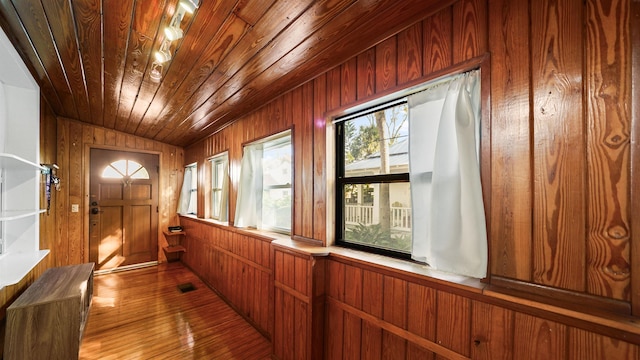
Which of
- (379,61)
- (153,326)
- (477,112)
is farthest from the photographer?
(153,326)

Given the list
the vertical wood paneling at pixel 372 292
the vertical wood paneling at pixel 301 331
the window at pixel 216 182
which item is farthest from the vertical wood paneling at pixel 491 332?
the window at pixel 216 182

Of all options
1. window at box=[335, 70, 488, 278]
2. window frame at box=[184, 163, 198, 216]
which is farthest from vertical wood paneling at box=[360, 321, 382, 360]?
window frame at box=[184, 163, 198, 216]

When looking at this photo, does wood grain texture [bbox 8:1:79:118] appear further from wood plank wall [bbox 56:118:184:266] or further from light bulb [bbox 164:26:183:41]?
wood plank wall [bbox 56:118:184:266]

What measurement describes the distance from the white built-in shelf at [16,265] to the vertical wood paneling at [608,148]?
2622mm

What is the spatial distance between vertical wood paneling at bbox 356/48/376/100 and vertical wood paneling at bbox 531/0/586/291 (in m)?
0.77

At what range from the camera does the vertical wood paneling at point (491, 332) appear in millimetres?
970

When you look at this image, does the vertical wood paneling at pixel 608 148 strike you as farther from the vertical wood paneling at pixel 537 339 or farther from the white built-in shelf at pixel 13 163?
the white built-in shelf at pixel 13 163

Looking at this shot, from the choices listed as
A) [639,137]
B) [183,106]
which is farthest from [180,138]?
[639,137]

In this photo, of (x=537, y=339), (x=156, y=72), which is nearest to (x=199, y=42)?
(x=156, y=72)

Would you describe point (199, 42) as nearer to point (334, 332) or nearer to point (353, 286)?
point (353, 286)

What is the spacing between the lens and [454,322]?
111 centimetres

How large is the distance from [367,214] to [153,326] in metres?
2.50

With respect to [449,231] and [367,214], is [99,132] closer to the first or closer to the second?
[367,214]

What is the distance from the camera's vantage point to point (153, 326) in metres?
2.43
